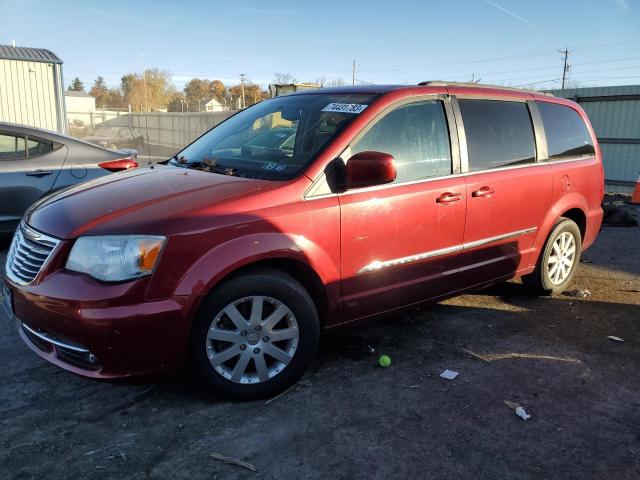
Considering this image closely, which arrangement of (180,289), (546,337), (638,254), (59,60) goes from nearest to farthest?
(180,289) → (546,337) → (638,254) → (59,60)

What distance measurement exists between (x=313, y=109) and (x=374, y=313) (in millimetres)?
1497

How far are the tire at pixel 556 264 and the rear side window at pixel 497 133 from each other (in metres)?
0.81

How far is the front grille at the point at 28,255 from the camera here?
2809 millimetres

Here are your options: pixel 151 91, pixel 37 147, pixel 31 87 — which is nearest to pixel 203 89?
pixel 151 91

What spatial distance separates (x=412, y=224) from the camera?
3.56 metres

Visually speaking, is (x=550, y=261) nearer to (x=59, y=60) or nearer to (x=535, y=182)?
(x=535, y=182)

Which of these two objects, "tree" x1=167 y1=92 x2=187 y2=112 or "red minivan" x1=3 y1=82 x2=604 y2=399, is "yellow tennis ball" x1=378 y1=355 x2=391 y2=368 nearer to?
"red minivan" x1=3 y1=82 x2=604 y2=399

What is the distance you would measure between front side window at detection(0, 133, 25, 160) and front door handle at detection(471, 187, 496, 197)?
4.86 meters

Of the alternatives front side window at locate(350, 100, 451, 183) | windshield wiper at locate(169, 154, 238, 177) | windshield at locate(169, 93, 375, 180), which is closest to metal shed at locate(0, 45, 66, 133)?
windshield at locate(169, 93, 375, 180)

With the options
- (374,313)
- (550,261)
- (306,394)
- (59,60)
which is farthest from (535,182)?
(59,60)

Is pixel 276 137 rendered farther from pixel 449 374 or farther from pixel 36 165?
pixel 36 165

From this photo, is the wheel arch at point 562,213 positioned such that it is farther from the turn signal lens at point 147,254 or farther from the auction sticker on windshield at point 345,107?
the turn signal lens at point 147,254

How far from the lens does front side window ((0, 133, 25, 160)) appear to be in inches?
227

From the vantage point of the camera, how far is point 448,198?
3746mm
